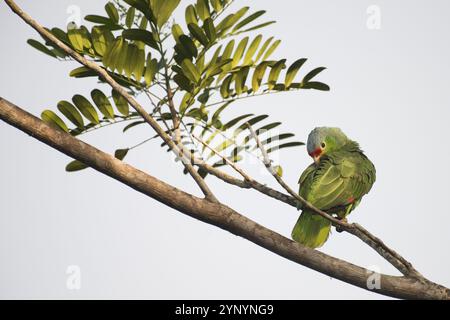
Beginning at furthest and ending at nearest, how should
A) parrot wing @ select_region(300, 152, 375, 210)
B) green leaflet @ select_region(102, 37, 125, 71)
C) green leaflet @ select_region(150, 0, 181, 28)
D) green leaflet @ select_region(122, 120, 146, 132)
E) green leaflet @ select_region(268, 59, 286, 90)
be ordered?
parrot wing @ select_region(300, 152, 375, 210)
green leaflet @ select_region(122, 120, 146, 132)
green leaflet @ select_region(268, 59, 286, 90)
green leaflet @ select_region(102, 37, 125, 71)
green leaflet @ select_region(150, 0, 181, 28)

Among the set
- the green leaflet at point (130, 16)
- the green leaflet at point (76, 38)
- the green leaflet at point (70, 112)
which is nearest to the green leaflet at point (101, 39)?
the green leaflet at point (76, 38)

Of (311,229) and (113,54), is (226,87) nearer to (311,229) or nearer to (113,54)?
(113,54)

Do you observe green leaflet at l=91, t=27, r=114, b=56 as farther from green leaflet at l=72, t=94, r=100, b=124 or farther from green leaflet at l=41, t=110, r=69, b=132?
green leaflet at l=41, t=110, r=69, b=132

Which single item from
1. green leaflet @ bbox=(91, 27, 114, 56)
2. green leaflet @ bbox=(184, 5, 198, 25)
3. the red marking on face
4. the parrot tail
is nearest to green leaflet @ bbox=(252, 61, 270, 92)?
green leaflet @ bbox=(184, 5, 198, 25)

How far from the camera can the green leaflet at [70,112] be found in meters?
3.58

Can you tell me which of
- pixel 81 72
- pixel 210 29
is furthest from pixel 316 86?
pixel 81 72

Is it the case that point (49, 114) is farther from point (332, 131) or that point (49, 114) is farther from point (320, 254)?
point (332, 131)

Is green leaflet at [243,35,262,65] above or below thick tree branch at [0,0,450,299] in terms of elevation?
above

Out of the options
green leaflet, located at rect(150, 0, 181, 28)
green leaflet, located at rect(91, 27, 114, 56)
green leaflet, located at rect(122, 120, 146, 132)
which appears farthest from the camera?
green leaflet, located at rect(122, 120, 146, 132)

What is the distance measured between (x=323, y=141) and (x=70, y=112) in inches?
88.6

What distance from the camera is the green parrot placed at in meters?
4.05

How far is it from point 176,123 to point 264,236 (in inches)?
34.1

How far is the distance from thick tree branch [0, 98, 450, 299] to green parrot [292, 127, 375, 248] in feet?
3.12

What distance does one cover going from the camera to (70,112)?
3584mm
